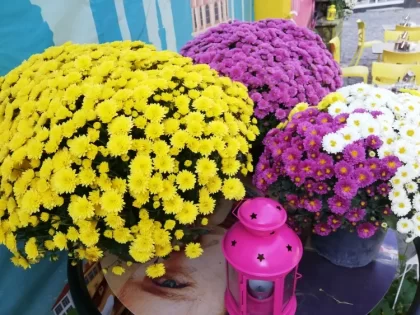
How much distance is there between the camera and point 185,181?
0.75 m

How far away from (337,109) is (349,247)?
0.36m

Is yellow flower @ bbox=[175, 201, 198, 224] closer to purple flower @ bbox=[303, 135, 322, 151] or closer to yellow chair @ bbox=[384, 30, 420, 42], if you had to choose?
purple flower @ bbox=[303, 135, 322, 151]

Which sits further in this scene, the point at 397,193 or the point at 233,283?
→ the point at 233,283

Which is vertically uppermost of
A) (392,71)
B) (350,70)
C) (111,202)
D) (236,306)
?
(111,202)

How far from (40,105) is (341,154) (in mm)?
682

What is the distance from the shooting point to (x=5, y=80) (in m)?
0.99

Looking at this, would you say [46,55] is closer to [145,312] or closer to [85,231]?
[85,231]

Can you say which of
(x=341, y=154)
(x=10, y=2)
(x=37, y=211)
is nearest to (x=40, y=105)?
(x=37, y=211)

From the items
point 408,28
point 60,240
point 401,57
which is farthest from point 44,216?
point 408,28

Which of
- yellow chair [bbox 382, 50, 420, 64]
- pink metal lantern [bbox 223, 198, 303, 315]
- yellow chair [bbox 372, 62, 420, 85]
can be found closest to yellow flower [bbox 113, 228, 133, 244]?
pink metal lantern [bbox 223, 198, 303, 315]

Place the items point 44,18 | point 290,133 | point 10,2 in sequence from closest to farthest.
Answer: point 290,133, point 10,2, point 44,18

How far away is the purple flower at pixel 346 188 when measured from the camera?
0.81m

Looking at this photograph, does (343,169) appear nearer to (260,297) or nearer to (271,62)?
(260,297)

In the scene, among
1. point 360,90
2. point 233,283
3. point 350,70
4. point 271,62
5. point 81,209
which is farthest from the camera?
point 350,70
